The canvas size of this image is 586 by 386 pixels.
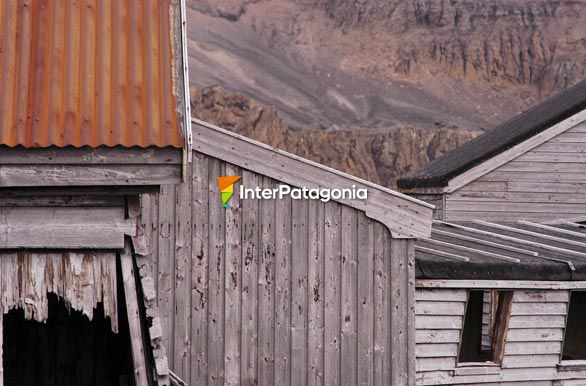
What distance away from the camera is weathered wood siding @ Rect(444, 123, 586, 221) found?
2397 centimetres

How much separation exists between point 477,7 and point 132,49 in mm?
109241

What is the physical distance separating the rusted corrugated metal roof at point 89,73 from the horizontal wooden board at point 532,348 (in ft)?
25.5

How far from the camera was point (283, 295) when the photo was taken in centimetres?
1346

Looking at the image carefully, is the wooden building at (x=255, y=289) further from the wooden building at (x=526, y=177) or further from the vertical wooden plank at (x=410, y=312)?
the wooden building at (x=526, y=177)

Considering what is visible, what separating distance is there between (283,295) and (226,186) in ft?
4.67

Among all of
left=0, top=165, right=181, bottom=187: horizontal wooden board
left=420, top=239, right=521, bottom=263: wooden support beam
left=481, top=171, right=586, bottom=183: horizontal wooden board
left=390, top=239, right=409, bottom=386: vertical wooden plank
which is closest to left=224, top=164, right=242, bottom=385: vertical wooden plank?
left=390, top=239, right=409, bottom=386: vertical wooden plank

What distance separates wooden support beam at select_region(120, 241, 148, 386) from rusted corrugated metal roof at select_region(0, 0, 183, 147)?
1.04 m

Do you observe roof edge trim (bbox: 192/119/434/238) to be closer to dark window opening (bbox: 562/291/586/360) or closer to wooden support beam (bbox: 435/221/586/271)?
wooden support beam (bbox: 435/221/586/271)

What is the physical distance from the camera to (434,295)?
14.6m

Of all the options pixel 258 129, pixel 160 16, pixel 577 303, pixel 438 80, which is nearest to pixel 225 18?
pixel 438 80

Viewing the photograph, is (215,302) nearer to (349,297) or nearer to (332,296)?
(332,296)

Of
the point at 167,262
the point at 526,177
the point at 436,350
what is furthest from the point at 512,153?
the point at 167,262

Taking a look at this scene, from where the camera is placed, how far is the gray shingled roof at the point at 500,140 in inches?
933

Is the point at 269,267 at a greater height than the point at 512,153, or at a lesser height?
lesser
